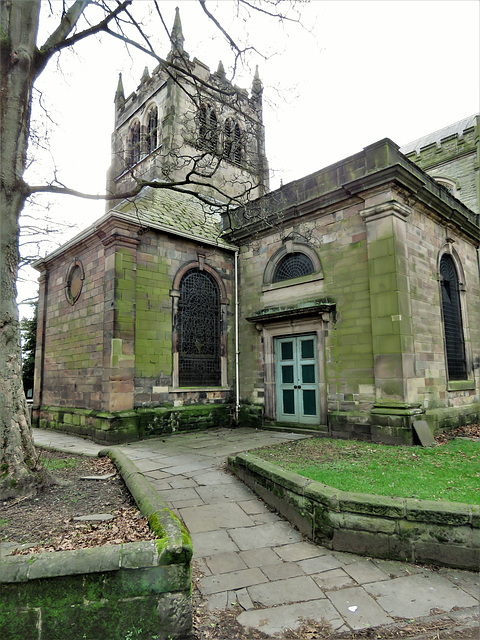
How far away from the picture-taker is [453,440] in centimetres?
823

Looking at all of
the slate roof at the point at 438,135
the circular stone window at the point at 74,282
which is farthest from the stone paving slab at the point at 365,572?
the slate roof at the point at 438,135

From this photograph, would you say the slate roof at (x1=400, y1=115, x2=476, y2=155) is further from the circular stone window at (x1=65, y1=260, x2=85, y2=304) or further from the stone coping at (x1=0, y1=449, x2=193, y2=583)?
the stone coping at (x1=0, y1=449, x2=193, y2=583)

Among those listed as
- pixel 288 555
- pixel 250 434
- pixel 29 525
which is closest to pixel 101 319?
pixel 250 434

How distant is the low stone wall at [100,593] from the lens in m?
2.32

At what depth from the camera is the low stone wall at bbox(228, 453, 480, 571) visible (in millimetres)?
3352

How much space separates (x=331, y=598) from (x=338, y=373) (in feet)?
20.8

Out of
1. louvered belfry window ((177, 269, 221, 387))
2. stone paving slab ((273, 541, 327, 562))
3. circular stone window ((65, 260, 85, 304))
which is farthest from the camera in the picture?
circular stone window ((65, 260, 85, 304))

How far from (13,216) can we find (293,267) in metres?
7.37

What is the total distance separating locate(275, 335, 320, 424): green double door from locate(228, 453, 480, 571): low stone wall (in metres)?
A: 5.62

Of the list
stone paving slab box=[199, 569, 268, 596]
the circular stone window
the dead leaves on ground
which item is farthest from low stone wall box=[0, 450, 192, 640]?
the circular stone window

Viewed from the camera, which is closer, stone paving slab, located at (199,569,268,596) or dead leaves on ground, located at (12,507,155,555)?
dead leaves on ground, located at (12,507,155,555)

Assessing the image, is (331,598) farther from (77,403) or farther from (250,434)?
(77,403)

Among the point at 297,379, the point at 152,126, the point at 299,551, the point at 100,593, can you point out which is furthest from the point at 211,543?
the point at 152,126

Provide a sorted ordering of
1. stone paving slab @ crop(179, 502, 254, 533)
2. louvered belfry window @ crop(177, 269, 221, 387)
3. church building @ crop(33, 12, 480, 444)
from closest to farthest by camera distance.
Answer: stone paving slab @ crop(179, 502, 254, 533) → church building @ crop(33, 12, 480, 444) → louvered belfry window @ crop(177, 269, 221, 387)
